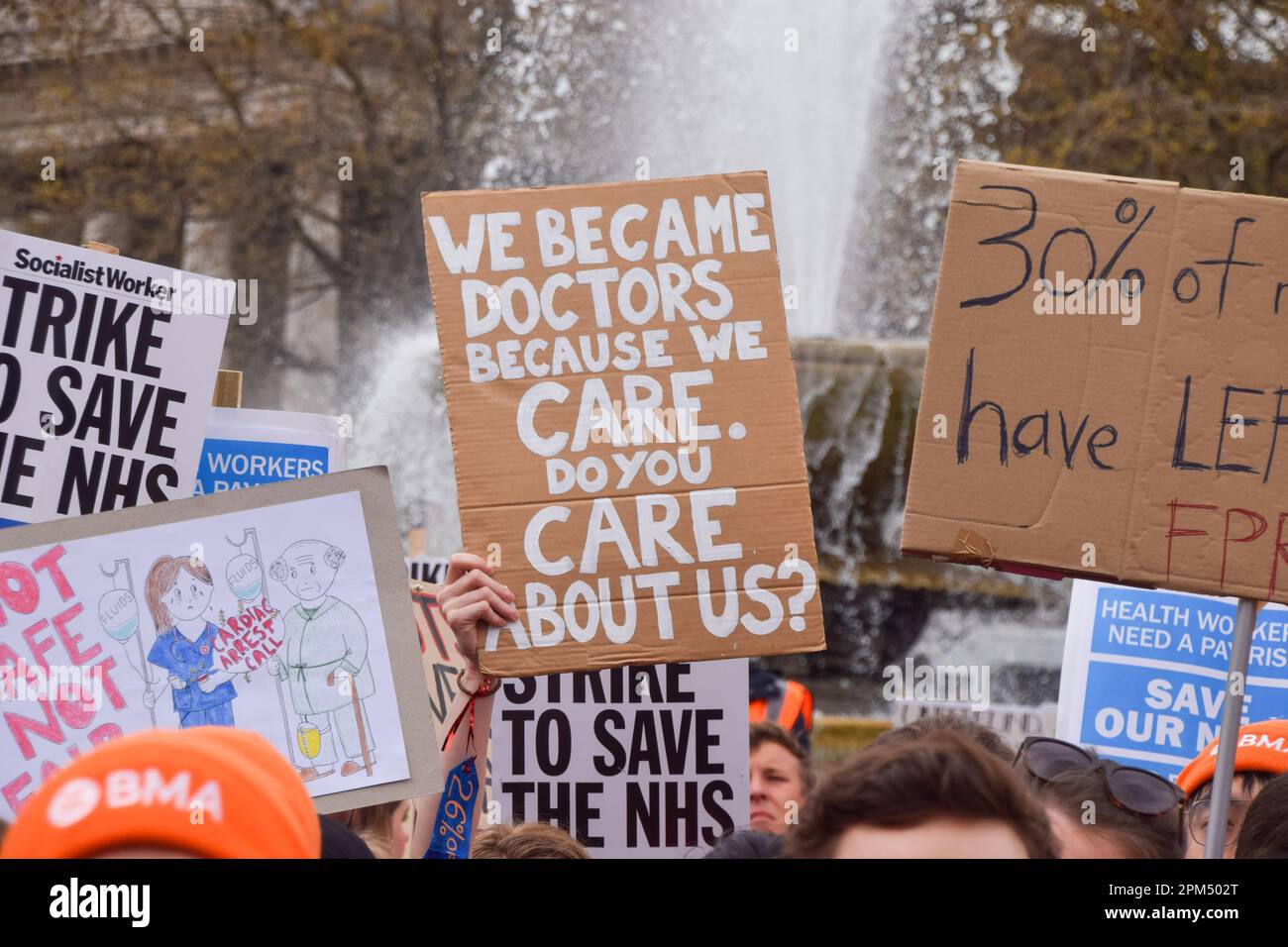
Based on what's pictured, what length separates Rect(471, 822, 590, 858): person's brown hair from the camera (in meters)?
3.01

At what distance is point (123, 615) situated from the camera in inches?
113

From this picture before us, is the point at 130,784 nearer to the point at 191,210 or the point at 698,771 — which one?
the point at 698,771

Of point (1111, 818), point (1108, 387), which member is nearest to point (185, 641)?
point (1111, 818)

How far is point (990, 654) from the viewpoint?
40.9ft

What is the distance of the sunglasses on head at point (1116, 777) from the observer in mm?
2988

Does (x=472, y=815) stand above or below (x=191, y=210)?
below

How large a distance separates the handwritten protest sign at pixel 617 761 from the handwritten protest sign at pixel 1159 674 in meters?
1.03

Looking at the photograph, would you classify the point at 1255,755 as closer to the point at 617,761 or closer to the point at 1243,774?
the point at 1243,774

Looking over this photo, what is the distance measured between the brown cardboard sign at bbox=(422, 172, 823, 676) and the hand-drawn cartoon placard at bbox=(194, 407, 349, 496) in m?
1.32

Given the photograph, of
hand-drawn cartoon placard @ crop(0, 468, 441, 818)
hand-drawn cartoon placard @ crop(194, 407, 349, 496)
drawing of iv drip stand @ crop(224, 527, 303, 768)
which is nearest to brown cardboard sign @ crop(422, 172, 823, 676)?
hand-drawn cartoon placard @ crop(0, 468, 441, 818)
